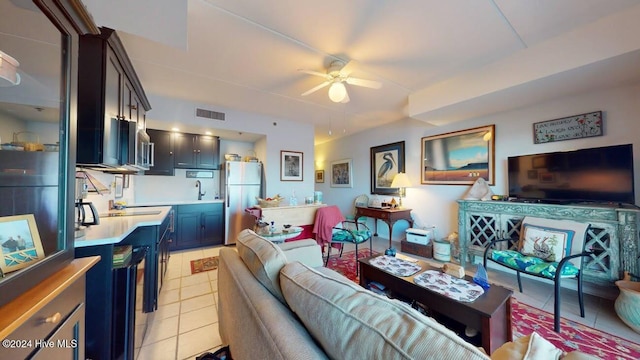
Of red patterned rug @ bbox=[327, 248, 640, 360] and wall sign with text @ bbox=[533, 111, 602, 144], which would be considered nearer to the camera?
red patterned rug @ bbox=[327, 248, 640, 360]

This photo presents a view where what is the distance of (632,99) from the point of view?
2.19 metres

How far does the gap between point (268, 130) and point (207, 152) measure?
50.3 inches

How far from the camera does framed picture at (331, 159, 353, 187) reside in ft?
18.1

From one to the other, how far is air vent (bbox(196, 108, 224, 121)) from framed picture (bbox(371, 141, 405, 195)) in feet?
10.4

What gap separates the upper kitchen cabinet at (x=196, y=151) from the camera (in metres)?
4.07

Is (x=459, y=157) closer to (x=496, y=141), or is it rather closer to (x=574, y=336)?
(x=496, y=141)

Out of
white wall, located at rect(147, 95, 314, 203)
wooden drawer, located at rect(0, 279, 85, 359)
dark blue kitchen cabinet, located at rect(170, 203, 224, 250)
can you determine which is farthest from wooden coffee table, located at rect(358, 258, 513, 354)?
dark blue kitchen cabinet, located at rect(170, 203, 224, 250)

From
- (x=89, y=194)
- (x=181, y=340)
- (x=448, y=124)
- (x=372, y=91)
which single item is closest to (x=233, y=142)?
(x=89, y=194)

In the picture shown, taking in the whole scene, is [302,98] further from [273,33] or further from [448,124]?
[448,124]

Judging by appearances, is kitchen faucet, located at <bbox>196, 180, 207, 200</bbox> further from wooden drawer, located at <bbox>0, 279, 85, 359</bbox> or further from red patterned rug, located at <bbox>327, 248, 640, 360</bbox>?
red patterned rug, located at <bbox>327, 248, 640, 360</bbox>

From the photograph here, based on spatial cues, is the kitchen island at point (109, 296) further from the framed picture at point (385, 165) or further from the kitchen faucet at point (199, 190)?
the framed picture at point (385, 165)

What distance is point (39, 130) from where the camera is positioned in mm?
856

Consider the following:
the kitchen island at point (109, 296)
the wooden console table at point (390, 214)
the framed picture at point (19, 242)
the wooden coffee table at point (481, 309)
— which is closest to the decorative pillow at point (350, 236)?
the wooden console table at point (390, 214)

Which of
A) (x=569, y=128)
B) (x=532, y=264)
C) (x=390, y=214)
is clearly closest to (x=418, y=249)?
(x=390, y=214)
